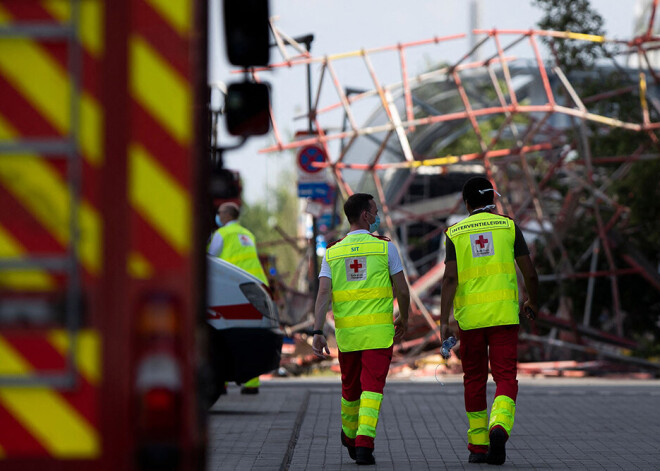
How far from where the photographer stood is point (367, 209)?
911cm

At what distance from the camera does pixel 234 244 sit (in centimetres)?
1365

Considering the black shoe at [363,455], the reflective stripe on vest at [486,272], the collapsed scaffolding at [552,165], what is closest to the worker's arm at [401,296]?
the reflective stripe on vest at [486,272]

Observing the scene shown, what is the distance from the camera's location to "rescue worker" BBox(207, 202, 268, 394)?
44.2ft

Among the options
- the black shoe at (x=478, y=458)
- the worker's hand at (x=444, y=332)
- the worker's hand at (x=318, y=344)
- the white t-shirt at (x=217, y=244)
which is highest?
the white t-shirt at (x=217, y=244)

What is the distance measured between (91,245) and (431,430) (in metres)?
7.93

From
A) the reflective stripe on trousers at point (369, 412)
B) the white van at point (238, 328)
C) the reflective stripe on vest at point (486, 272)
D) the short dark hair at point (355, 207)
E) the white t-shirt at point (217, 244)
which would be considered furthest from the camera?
the white t-shirt at point (217, 244)

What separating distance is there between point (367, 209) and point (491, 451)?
1.77m

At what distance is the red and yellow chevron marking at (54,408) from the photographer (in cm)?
330

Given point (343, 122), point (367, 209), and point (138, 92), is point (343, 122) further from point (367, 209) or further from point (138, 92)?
point (138, 92)

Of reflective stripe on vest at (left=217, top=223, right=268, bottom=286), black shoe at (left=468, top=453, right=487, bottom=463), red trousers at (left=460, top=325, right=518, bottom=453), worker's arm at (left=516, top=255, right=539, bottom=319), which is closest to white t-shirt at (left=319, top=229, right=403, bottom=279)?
red trousers at (left=460, top=325, right=518, bottom=453)

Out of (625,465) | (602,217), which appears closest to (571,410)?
(625,465)

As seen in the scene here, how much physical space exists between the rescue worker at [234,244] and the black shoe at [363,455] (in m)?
5.00

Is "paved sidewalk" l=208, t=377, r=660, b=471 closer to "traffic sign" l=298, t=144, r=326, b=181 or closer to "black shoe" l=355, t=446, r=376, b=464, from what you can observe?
"black shoe" l=355, t=446, r=376, b=464

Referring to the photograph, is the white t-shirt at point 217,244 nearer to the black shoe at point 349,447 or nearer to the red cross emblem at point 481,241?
the black shoe at point 349,447
